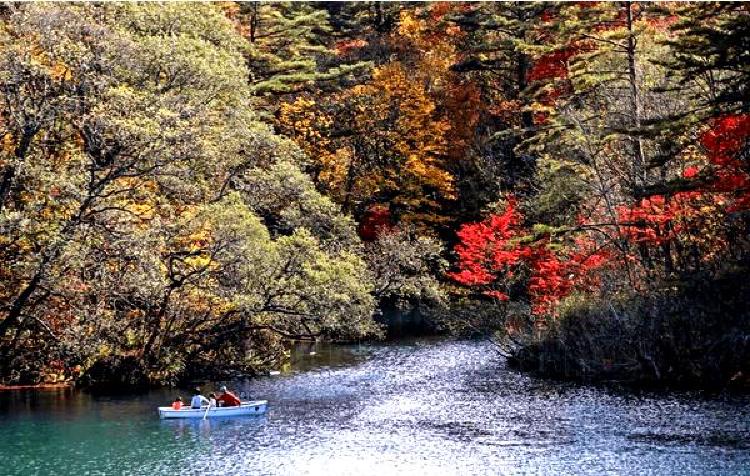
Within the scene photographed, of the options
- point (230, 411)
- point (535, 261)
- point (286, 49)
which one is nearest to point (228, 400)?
point (230, 411)

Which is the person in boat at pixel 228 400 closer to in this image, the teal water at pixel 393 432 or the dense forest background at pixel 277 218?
the teal water at pixel 393 432

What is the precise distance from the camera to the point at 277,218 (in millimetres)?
36875

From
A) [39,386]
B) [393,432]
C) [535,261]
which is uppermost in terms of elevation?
[535,261]

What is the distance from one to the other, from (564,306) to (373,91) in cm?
2297

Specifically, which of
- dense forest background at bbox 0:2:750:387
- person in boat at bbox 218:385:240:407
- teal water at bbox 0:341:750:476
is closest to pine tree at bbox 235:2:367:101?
dense forest background at bbox 0:2:750:387

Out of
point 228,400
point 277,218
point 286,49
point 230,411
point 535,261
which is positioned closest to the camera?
point 230,411

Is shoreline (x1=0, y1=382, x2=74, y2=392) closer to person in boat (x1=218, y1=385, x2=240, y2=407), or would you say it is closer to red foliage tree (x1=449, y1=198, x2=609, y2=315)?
person in boat (x1=218, y1=385, x2=240, y2=407)

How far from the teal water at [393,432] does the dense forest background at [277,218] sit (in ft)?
6.37

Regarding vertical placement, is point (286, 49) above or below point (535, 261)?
above

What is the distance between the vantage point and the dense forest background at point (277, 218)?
84.5ft

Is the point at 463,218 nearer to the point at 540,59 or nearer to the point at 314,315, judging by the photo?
the point at 540,59

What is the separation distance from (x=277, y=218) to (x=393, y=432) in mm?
15616

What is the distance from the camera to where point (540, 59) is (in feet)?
151

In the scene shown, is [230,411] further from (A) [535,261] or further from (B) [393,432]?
(A) [535,261]
